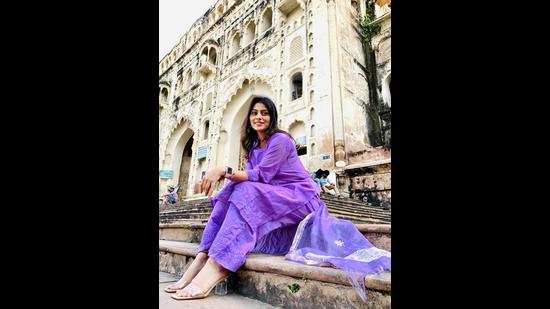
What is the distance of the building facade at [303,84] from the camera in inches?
297

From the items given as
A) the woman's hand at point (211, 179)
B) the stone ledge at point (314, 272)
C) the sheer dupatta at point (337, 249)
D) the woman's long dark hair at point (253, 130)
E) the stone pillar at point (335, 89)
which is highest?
the stone pillar at point (335, 89)

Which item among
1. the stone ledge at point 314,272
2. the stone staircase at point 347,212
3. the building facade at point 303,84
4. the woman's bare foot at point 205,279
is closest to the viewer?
the stone ledge at point 314,272

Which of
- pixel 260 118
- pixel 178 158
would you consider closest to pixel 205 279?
pixel 260 118

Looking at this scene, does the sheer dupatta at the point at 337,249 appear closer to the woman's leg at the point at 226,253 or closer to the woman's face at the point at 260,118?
the woman's leg at the point at 226,253

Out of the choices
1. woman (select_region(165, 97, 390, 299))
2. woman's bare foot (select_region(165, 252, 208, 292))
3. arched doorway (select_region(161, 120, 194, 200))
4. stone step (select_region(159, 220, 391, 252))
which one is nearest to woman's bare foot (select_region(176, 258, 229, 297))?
woman (select_region(165, 97, 390, 299))

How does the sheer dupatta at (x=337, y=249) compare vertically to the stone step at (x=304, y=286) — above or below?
above

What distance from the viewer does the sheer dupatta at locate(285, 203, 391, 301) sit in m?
1.24

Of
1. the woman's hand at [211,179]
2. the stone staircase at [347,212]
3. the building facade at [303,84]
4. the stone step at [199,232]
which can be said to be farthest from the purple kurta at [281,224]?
the building facade at [303,84]

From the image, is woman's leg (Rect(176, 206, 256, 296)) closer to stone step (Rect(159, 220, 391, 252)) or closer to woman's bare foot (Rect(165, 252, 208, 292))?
woman's bare foot (Rect(165, 252, 208, 292))

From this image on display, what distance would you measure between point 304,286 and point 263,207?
511mm

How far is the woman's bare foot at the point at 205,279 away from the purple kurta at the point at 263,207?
46 mm
